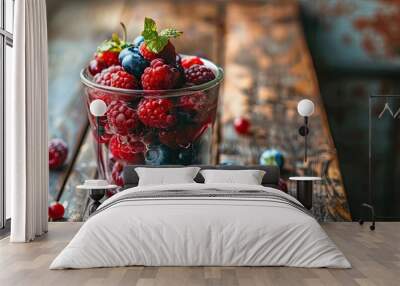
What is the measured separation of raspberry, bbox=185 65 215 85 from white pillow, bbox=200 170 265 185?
1.08 m

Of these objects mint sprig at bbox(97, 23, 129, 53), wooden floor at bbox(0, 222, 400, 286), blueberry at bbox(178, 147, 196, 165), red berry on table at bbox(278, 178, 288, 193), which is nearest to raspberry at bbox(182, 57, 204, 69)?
mint sprig at bbox(97, 23, 129, 53)

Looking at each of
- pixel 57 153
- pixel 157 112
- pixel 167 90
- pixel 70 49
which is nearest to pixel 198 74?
pixel 167 90

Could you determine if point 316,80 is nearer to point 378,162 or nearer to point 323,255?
point 378,162

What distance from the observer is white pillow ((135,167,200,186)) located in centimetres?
643

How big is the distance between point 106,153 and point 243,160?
1.61 metres

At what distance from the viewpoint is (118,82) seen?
6816mm

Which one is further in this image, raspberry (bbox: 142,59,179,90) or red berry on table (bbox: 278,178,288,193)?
red berry on table (bbox: 278,178,288,193)

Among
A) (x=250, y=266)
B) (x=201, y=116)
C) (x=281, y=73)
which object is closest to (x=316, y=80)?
(x=281, y=73)

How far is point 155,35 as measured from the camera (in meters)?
7.00

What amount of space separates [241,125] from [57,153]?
219 cm

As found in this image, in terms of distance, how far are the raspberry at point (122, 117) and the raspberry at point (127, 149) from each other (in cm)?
9

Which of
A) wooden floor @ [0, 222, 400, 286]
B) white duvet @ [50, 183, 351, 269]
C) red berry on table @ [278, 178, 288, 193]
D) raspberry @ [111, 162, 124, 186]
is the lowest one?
wooden floor @ [0, 222, 400, 286]

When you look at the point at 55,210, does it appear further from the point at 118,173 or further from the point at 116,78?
the point at 116,78

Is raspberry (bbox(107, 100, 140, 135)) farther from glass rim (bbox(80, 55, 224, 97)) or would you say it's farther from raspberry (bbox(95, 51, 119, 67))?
raspberry (bbox(95, 51, 119, 67))
